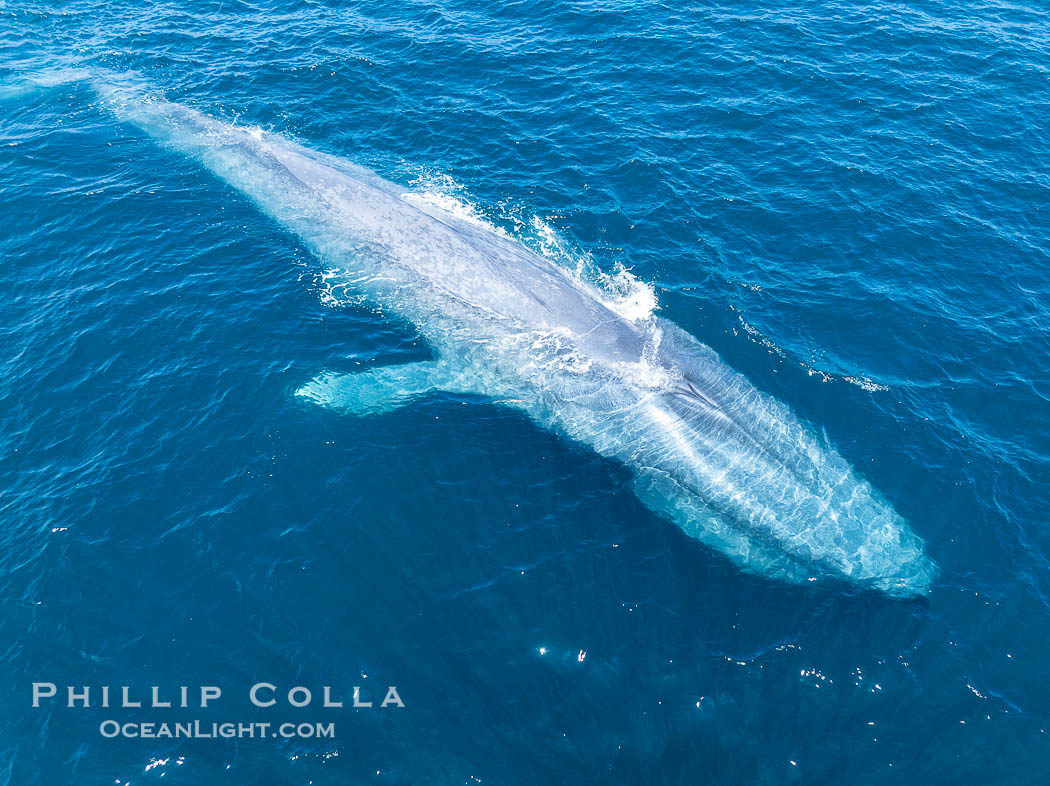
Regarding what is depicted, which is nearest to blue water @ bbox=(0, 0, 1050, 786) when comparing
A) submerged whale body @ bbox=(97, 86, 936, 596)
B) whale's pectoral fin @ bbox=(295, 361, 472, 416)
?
whale's pectoral fin @ bbox=(295, 361, 472, 416)

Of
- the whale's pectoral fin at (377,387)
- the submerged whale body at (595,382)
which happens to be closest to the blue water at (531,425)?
the whale's pectoral fin at (377,387)

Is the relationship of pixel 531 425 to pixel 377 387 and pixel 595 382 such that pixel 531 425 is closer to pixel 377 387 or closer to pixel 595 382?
pixel 595 382

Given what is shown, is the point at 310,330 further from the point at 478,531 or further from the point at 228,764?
the point at 228,764

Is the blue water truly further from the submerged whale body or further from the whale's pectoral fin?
the submerged whale body

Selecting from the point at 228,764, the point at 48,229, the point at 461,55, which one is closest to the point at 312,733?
the point at 228,764

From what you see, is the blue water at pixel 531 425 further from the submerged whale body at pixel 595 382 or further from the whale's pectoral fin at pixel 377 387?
the submerged whale body at pixel 595 382

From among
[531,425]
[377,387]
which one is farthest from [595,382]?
[377,387]
